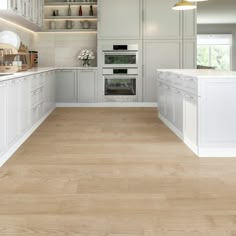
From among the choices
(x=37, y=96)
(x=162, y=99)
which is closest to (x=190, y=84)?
(x=162, y=99)

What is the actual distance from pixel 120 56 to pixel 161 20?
1.09m

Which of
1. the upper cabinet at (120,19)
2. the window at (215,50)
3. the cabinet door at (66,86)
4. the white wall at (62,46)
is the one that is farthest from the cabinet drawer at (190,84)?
the window at (215,50)

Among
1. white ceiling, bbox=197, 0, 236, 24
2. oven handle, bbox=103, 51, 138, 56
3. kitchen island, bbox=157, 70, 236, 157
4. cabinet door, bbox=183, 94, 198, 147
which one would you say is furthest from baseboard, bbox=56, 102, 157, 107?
kitchen island, bbox=157, 70, 236, 157

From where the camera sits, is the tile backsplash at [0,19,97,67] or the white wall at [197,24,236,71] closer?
the tile backsplash at [0,19,97,67]

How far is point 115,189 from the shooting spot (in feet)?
9.27

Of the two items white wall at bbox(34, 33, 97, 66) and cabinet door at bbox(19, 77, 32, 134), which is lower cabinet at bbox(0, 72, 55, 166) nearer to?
cabinet door at bbox(19, 77, 32, 134)

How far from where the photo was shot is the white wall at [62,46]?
8633 mm

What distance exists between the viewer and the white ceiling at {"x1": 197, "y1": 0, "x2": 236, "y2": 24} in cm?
964

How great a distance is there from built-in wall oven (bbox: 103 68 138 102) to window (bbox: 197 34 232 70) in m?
7.14

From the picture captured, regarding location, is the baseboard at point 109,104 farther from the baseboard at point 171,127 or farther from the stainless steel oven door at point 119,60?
the baseboard at point 171,127

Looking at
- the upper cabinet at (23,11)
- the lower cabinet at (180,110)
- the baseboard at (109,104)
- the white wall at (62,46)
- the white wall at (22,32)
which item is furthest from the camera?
the white wall at (62,46)

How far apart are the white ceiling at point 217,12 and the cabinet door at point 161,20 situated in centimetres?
170

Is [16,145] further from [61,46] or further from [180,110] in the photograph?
[61,46]

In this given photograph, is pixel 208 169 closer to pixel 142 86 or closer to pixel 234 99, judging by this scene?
pixel 234 99
